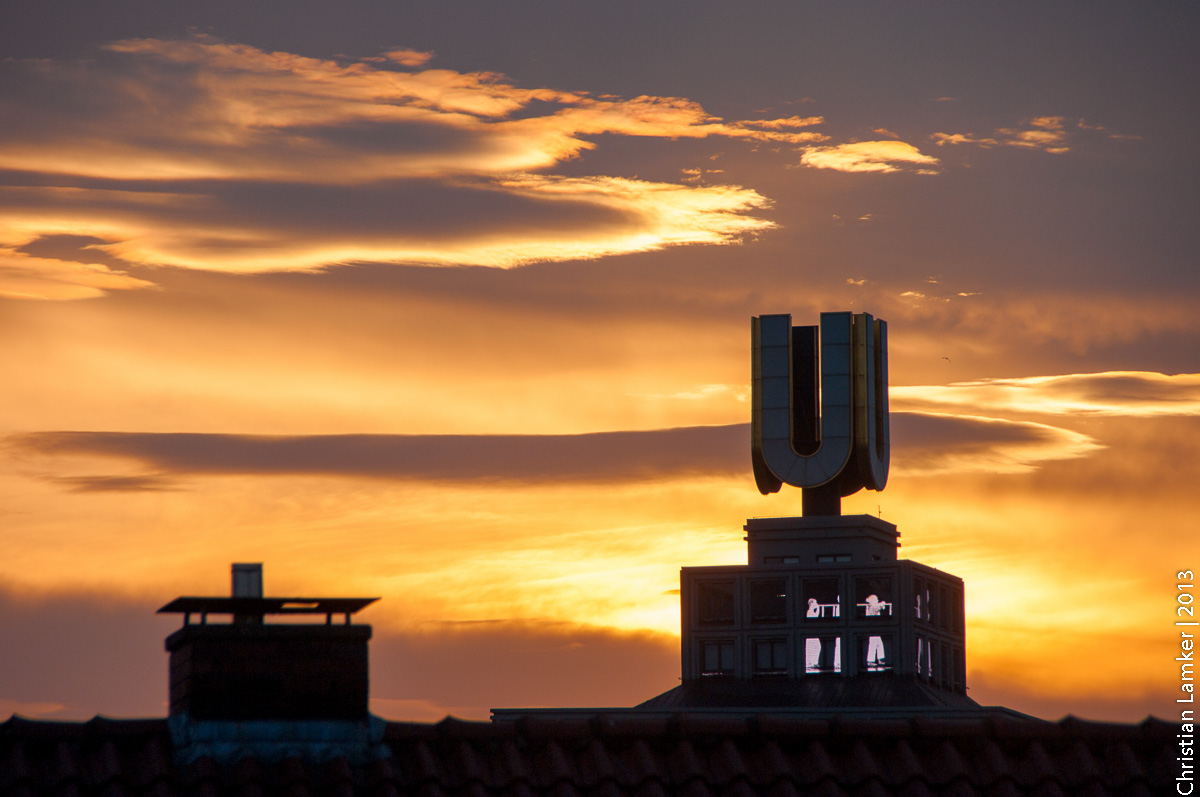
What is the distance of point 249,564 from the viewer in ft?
60.3

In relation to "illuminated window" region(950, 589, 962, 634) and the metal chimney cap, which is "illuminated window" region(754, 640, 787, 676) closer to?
"illuminated window" region(950, 589, 962, 634)

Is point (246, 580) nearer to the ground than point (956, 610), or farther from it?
nearer to the ground

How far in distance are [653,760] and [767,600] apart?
101 meters

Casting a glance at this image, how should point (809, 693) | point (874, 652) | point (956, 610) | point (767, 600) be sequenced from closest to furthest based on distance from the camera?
1. point (809, 693)
2. point (874, 652)
3. point (767, 600)
4. point (956, 610)

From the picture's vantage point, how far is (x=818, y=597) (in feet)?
384

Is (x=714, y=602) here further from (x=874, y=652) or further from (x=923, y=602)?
(x=923, y=602)

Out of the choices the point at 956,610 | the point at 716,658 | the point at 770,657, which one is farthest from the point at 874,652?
the point at 956,610

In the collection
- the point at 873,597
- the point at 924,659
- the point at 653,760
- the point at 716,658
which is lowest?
the point at 653,760

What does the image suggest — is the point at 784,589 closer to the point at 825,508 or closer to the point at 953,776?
the point at 825,508

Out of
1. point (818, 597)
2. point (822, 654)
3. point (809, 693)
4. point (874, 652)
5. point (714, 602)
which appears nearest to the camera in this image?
point (809, 693)

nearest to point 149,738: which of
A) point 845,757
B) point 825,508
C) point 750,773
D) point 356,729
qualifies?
point 356,729

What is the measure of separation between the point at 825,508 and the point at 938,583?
1502 centimetres

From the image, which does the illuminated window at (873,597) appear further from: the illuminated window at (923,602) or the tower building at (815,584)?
the illuminated window at (923,602)

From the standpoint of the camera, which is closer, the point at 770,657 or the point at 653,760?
the point at 653,760
